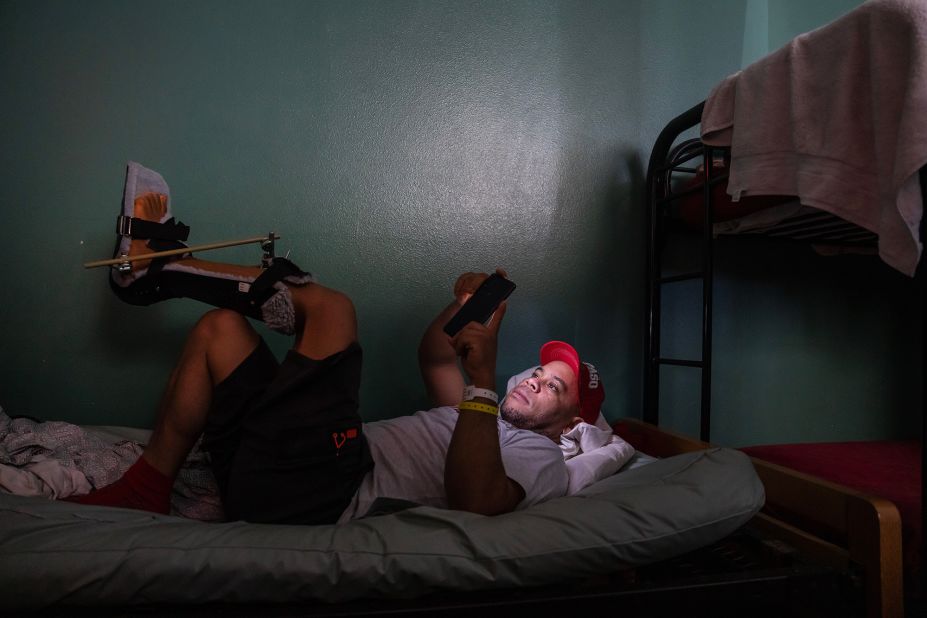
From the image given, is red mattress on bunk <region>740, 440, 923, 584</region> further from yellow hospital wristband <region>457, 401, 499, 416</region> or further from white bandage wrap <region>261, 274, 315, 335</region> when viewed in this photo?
white bandage wrap <region>261, 274, 315, 335</region>

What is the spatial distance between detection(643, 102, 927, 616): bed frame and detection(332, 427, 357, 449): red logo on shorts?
734mm

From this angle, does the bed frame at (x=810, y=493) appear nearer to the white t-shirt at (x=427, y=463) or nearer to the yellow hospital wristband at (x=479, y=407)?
the white t-shirt at (x=427, y=463)

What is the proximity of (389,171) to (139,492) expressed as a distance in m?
1.00

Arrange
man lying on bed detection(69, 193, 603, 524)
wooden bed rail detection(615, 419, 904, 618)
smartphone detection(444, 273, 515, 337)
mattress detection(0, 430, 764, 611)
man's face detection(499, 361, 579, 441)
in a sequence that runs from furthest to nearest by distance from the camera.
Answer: man's face detection(499, 361, 579, 441)
smartphone detection(444, 273, 515, 337)
man lying on bed detection(69, 193, 603, 524)
wooden bed rail detection(615, 419, 904, 618)
mattress detection(0, 430, 764, 611)

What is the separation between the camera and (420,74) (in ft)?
5.12

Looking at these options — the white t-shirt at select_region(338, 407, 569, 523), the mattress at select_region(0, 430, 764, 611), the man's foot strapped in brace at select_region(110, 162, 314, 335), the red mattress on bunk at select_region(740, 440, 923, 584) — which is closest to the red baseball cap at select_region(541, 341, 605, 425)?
the white t-shirt at select_region(338, 407, 569, 523)

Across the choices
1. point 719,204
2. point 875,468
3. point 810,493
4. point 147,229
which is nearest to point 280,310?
point 147,229

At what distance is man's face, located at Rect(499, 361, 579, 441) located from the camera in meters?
1.25

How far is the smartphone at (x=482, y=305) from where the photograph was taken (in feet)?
3.20

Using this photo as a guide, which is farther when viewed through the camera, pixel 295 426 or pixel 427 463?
pixel 427 463

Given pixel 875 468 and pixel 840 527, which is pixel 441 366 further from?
pixel 875 468

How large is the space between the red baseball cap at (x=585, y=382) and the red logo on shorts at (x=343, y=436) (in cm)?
59

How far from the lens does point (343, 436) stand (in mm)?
924

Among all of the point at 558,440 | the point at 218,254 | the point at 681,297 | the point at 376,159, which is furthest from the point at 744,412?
the point at 218,254
